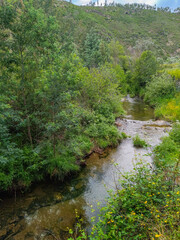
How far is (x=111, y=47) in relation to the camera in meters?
48.4

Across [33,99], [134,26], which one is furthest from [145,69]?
[134,26]

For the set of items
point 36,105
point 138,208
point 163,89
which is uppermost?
point 36,105

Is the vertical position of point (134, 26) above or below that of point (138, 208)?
above

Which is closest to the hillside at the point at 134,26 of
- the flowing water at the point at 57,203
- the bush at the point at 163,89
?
the bush at the point at 163,89

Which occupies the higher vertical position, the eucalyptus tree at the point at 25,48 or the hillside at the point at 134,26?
the hillside at the point at 134,26

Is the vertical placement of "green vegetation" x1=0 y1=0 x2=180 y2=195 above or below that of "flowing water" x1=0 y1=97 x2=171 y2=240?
above

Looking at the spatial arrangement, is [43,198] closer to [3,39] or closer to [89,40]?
[3,39]

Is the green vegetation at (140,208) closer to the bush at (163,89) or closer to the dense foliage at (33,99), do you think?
the dense foliage at (33,99)

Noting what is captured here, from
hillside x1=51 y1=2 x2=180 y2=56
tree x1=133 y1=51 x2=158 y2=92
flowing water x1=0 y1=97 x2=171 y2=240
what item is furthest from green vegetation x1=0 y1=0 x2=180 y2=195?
hillside x1=51 y1=2 x2=180 y2=56

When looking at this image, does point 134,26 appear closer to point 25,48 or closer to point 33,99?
point 25,48

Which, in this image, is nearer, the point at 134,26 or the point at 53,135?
the point at 53,135

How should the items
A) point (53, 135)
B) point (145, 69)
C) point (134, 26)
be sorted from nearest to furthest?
point (53, 135) → point (145, 69) → point (134, 26)

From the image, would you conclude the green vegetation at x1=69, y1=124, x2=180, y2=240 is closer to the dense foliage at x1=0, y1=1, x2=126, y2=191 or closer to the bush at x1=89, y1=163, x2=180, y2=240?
the bush at x1=89, y1=163, x2=180, y2=240

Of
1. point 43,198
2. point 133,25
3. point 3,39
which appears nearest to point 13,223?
point 43,198
